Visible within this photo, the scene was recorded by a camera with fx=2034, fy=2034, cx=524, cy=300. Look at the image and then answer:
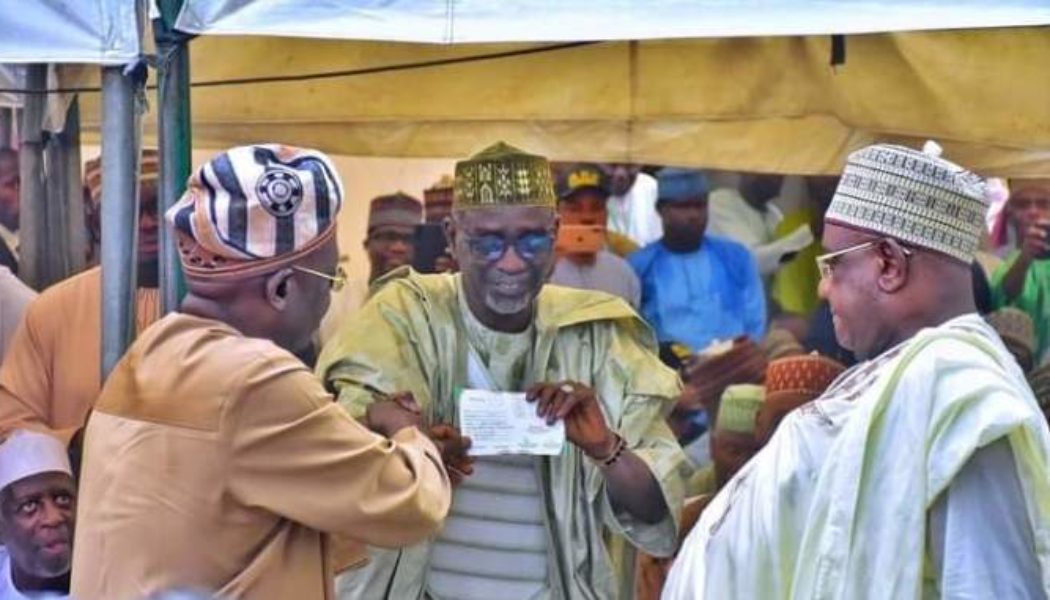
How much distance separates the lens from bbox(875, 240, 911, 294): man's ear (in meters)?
3.51

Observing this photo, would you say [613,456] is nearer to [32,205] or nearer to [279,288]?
[279,288]

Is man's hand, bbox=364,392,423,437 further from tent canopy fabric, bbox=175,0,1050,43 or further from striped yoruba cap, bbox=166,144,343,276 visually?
striped yoruba cap, bbox=166,144,343,276

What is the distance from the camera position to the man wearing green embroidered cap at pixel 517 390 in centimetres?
475

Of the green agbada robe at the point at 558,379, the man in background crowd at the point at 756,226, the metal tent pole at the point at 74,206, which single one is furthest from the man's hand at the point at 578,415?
the man in background crowd at the point at 756,226

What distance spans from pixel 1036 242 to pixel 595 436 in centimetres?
278

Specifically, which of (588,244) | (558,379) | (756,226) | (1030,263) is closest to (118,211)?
(558,379)

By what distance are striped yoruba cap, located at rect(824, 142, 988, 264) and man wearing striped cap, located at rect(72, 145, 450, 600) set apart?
34.5 inches

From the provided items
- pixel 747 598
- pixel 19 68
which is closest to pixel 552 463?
pixel 747 598

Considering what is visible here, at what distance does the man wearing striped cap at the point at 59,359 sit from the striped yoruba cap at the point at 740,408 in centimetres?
217

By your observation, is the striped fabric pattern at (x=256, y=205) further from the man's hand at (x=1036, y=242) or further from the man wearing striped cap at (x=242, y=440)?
the man's hand at (x=1036, y=242)

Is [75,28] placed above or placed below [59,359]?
above

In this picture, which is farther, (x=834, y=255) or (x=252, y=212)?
(x=834, y=255)

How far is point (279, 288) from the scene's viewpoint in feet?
11.3

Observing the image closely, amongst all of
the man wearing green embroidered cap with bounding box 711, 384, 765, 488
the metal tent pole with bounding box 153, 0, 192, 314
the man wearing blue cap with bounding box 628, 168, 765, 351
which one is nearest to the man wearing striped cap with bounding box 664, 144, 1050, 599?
the metal tent pole with bounding box 153, 0, 192, 314
